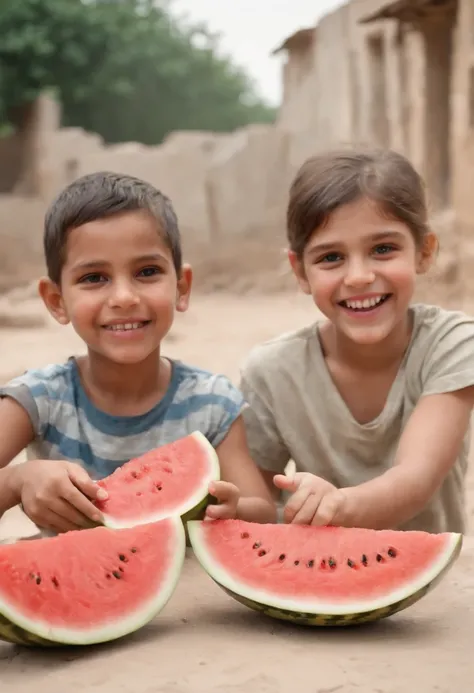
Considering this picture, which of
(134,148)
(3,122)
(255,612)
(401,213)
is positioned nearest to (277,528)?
(255,612)

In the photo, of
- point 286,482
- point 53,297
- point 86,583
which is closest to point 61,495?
point 86,583

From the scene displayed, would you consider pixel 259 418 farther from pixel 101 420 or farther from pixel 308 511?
pixel 308 511

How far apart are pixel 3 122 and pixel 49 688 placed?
718 inches

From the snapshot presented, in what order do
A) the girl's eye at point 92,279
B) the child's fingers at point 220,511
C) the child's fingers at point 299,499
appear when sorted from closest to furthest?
the child's fingers at point 299,499 < the child's fingers at point 220,511 < the girl's eye at point 92,279

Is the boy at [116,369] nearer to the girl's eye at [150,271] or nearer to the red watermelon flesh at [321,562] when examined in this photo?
the girl's eye at [150,271]

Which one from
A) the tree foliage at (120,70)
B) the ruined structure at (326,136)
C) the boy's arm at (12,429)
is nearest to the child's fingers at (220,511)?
the boy's arm at (12,429)

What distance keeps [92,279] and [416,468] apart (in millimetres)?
1058

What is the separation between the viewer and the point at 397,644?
177 cm

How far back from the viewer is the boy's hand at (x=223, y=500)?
2.08m

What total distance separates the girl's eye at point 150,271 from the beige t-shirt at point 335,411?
1.70 feet

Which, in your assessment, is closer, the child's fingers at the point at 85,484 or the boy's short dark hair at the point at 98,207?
the child's fingers at the point at 85,484

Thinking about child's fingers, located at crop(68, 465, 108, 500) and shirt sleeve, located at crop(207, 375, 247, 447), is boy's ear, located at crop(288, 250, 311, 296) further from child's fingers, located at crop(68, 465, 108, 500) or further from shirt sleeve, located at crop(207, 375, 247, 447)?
child's fingers, located at crop(68, 465, 108, 500)

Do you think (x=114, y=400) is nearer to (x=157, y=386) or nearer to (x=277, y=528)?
(x=157, y=386)

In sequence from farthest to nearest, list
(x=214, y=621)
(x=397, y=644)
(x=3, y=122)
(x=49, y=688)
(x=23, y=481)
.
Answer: (x=3, y=122), (x=23, y=481), (x=214, y=621), (x=397, y=644), (x=49, y=688)
